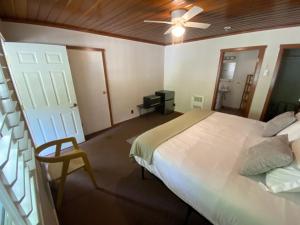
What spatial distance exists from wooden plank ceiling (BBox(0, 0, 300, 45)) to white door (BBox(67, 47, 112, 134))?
0.56 m

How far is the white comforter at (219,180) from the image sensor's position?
946mm

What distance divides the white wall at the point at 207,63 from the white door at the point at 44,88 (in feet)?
10.3

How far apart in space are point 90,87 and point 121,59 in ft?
3.70

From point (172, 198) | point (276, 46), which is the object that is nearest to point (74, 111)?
point (172, 198)

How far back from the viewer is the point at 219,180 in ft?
3.80

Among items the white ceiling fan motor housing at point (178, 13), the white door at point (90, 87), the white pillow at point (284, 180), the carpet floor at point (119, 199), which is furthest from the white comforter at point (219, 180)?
the white door at point (90, 87)

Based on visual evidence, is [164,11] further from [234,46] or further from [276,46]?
[276,46]

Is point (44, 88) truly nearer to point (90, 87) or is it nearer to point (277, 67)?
point (90, 87)

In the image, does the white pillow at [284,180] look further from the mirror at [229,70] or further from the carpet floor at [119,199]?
the mirror at [229,70]

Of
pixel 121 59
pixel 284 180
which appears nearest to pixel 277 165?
pixel 284 180

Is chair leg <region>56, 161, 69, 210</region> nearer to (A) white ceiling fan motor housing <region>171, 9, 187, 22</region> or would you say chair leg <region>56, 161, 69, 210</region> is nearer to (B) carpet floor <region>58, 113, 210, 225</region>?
(B) carpet floor <region>58, 113, 210, 225</region>

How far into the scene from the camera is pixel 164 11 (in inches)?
74.9

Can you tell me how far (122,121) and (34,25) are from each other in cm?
270

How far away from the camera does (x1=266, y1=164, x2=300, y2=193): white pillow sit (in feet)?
3.23
